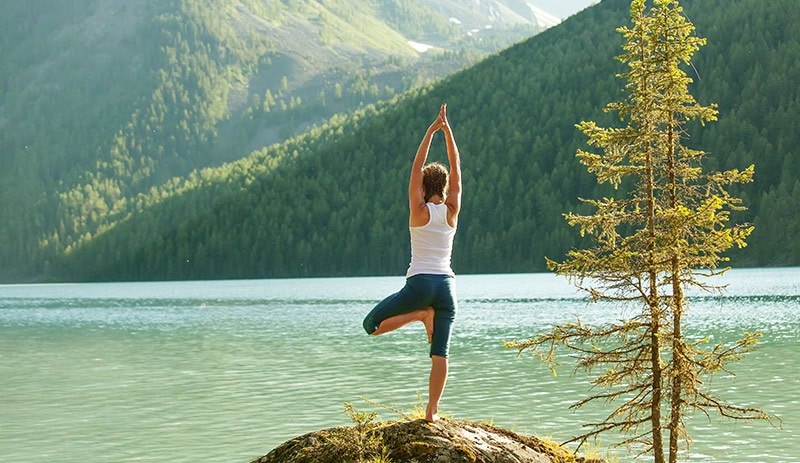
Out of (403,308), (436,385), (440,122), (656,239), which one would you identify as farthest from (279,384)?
(440,122)

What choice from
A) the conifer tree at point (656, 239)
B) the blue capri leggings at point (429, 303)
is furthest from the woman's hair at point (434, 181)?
the conifer tree at point (656, 239)

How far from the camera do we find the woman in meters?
10.0

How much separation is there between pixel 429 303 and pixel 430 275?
298 millimetres

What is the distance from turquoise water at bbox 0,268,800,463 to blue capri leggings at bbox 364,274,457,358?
11062 millimetres

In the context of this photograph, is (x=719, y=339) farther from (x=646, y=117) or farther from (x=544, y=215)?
(x=544, y=215)

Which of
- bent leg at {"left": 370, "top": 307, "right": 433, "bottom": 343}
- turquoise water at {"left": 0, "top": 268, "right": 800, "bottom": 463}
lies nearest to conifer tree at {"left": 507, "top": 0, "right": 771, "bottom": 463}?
bent leg at {"left": 370, "top": 307, "right": 433, "bottom": 343}

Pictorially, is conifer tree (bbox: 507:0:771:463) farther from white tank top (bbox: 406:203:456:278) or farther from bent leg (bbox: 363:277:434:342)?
bent leg (bbox: 363:277:434:342)

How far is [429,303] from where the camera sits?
33.1 feet

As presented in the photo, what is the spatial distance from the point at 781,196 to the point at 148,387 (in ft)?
521

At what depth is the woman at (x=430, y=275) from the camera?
10039 millimetres

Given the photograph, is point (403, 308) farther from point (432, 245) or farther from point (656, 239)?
point (656, 239)

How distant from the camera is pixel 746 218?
18100cm

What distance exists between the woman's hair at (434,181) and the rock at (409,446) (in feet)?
7.86

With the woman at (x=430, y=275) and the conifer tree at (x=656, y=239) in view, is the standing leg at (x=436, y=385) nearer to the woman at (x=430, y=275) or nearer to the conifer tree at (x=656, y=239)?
the woman at (x=430, y=275)
